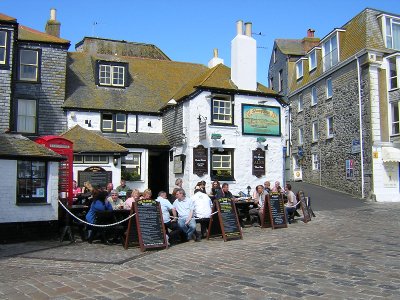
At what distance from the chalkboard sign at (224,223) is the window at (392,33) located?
56.3 ft

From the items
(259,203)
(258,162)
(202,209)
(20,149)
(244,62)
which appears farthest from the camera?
(244,62)

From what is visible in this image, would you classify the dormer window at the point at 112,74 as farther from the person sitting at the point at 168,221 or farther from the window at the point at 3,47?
the person sitting at the point at 168,221

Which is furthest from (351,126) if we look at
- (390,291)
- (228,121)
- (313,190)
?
(390,291)

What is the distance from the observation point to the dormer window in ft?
74.3

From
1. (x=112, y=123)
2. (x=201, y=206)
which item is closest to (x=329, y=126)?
(x=112, y=123)

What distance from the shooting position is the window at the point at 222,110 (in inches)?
786

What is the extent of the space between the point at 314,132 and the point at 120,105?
14.6 m

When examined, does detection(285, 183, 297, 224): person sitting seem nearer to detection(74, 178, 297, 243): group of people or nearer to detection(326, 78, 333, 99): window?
detection(74, 178, 297, 243): group of people

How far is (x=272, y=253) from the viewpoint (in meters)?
9.05

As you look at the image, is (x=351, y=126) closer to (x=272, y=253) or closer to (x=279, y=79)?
(x=279, y=79)

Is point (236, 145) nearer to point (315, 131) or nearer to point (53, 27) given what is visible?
point (315, 131)

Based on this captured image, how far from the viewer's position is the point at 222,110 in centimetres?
2014

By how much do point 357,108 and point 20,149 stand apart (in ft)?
61.4

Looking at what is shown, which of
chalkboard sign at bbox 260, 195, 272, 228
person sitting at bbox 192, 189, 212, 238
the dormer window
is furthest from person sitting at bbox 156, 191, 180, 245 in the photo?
the dormer window
